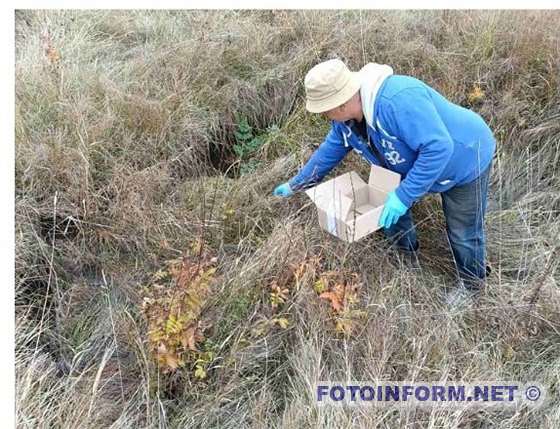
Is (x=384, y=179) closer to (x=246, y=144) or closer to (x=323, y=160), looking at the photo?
(x=323, y=160)

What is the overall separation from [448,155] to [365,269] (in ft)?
2.41

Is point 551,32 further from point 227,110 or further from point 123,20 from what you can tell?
point 123,20

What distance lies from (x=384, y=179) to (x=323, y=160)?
1.01 feet

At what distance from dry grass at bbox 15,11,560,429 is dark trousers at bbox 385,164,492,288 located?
0.39 ft

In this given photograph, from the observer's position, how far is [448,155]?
7.14 ft

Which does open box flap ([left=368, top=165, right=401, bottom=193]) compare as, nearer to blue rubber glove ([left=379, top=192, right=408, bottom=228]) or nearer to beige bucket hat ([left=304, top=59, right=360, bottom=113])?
blue rubber glove ([left=379, top=192, right=408, bottom=228])

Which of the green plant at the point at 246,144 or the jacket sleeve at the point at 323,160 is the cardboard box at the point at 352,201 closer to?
the jacket sleeve at the point at 323,160

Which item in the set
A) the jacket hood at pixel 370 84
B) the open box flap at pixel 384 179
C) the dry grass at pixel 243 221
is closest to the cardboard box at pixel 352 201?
the open box flap at pixel 384 179

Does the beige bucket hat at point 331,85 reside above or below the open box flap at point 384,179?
above

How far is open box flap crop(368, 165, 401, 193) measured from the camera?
2.47 meters

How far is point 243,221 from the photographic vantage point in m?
2.95

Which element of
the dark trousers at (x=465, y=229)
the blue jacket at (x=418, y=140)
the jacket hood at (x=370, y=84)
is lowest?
the dark trousers at (x=465, y=229)

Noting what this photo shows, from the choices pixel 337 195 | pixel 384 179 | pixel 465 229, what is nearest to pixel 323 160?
pixel 337 195

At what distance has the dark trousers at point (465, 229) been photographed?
8.21 ft
